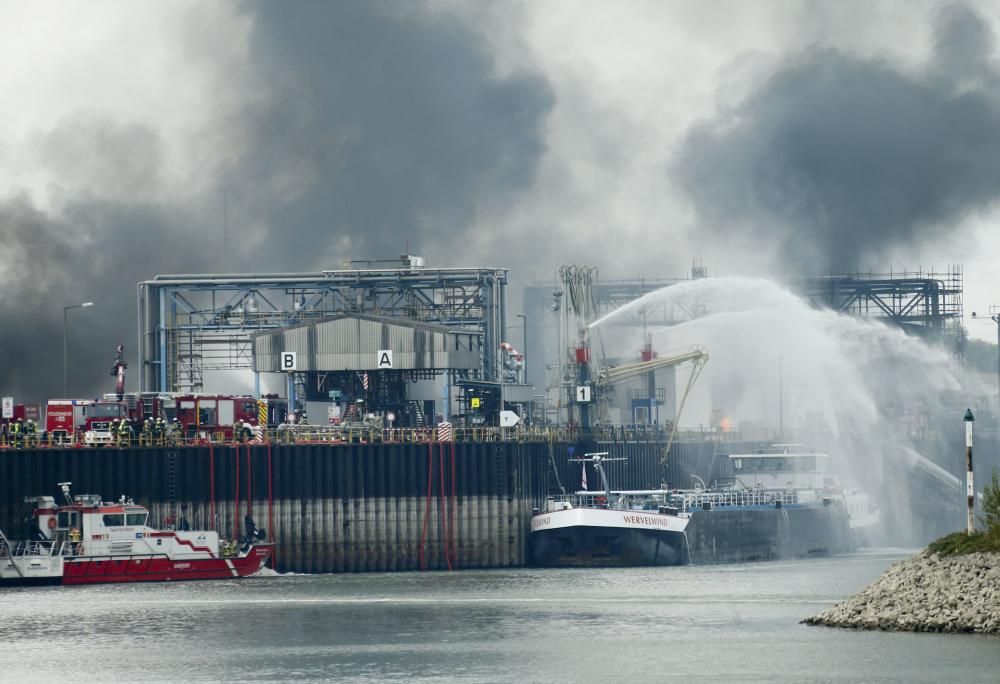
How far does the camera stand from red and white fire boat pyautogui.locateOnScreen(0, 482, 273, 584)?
11494 centimetres

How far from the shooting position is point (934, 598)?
259ft

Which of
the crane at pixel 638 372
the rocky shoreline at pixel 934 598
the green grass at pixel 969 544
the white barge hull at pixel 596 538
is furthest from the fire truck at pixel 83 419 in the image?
the green grass at pixel 969 544

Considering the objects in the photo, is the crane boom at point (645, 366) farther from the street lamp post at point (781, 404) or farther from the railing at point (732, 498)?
the railing at point (732, 498)

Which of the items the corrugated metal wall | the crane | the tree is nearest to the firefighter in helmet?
the corrugated metal wall

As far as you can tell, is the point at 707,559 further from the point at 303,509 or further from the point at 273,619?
the point at 273,619

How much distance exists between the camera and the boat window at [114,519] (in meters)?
115

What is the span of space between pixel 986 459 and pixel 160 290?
7137 cm

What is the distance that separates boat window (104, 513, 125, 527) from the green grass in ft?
165

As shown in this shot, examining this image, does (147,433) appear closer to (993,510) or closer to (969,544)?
(969,544)

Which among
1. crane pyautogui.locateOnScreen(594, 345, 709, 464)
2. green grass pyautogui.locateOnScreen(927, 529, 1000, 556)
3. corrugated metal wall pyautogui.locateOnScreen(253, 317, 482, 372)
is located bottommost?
green grass pyautogui.locateOnScreen(927, 529, 1000, 556)

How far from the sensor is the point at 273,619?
94.9 m

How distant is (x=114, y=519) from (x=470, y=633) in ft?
110

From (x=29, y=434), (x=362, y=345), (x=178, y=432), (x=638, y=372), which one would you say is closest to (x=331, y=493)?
(x=178, y=432)

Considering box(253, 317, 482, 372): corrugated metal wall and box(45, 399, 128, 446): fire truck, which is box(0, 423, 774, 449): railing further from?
box(253, 317, 482, 372): corrugated metal wall
